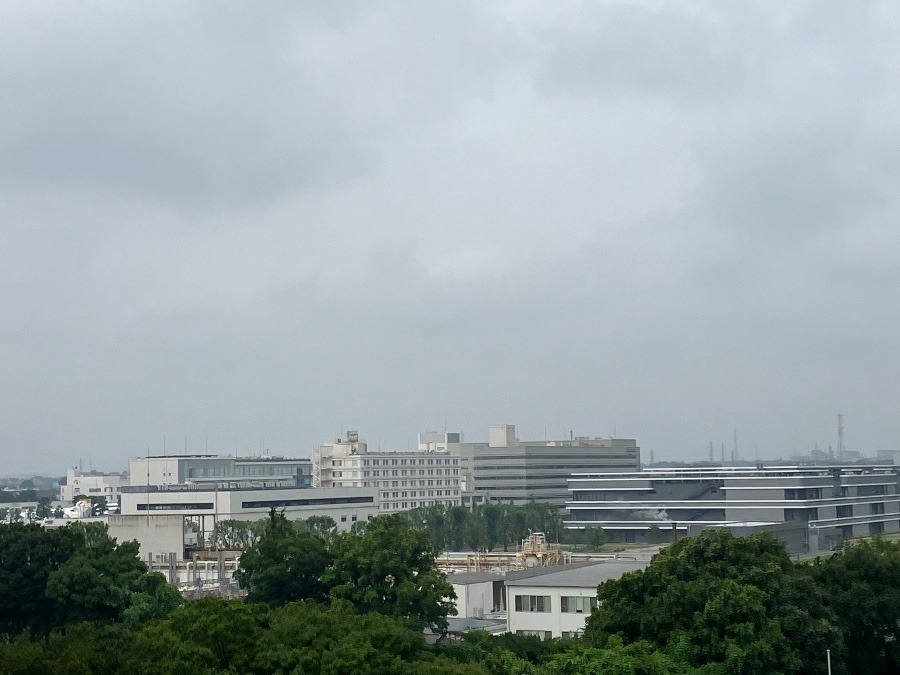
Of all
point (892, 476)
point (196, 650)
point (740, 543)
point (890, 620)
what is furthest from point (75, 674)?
point (892, 476)

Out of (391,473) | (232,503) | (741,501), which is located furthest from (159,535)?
(391,473)

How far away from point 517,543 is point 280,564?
67.6m

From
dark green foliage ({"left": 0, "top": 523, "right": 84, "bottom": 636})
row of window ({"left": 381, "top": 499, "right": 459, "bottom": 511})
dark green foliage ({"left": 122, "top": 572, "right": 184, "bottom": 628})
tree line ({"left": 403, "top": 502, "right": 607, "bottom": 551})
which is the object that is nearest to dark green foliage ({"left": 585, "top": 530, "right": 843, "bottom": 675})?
dark green foliage ({"left": 122, "top": 572, "right": 184, "bottom": 628})

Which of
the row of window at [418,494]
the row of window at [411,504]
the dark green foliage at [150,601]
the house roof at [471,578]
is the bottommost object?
the house roof at [471,578]

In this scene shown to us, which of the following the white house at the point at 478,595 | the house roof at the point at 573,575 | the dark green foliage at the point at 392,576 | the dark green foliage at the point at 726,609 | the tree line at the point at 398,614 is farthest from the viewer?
the white house at the point at 478,595

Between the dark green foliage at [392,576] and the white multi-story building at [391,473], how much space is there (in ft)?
301

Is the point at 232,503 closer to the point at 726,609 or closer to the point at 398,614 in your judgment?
the point at 398,614

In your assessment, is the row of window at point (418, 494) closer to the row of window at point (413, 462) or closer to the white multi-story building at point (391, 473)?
the white multi-story building at point (391, 473)

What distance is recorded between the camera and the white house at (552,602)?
45.6 meters

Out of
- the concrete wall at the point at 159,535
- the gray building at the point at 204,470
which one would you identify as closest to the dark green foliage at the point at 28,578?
the concrete wall at the point at 159,535

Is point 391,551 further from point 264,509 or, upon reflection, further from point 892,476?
point 892,476

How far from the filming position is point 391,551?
135ft

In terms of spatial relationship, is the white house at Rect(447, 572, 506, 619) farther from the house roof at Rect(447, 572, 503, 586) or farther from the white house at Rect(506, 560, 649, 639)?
the white house at Rect(506, 560, 649, 639)

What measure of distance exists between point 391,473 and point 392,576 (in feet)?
335
